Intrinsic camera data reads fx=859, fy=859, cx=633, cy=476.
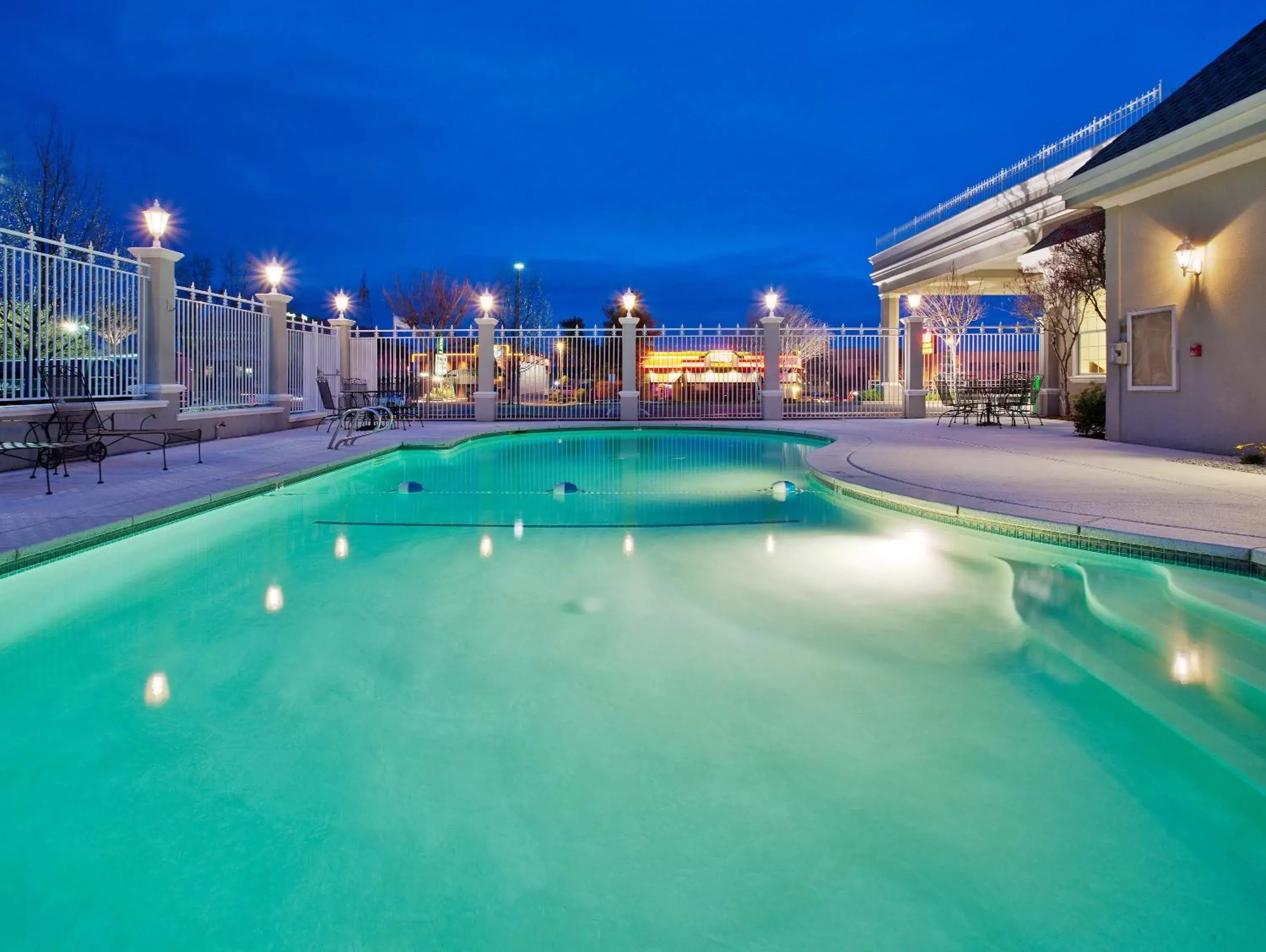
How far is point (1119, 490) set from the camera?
743 centimetres

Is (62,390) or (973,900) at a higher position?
(62,390)

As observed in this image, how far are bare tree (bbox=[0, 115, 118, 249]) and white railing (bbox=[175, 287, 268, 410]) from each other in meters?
10.4

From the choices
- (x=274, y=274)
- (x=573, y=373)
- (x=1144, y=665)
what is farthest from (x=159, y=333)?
(x=573, y=373)

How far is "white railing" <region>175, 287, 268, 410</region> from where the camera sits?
12633 mm

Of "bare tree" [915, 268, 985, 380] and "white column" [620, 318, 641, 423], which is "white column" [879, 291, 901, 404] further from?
"white column" [620, 318, 641, 423]

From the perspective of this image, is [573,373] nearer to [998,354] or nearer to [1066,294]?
[998,354]

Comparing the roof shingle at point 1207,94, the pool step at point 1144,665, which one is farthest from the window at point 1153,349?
the pool step at point 1144,665

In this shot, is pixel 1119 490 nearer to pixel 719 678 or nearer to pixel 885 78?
pixel 719 678

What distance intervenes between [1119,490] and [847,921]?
659cm

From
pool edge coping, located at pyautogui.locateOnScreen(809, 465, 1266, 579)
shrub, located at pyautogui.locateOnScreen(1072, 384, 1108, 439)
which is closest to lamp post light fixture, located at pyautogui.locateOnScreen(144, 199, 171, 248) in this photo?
pool edge coping, located at pyautogui.locateOnScreen(809, 465, 1266, 579)

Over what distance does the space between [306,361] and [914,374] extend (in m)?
14.5

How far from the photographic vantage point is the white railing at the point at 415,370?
69.4ft

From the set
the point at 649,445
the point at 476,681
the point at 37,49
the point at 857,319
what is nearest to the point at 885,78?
the point at 857,319

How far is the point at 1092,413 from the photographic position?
1416cm
